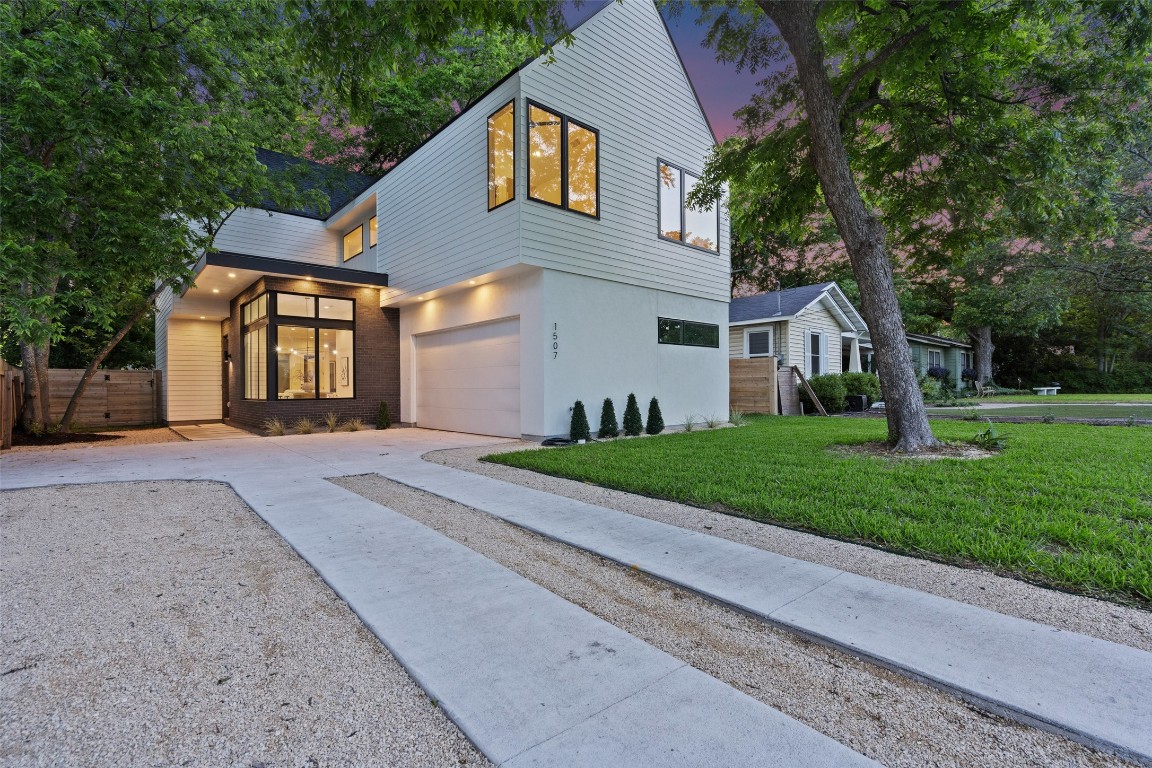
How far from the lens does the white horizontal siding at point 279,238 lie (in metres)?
12.7

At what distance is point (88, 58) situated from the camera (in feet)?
20.0

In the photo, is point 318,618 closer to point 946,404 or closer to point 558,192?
point 558,192

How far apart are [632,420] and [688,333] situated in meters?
2.82

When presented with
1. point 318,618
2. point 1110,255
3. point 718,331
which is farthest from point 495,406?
point 1110,255

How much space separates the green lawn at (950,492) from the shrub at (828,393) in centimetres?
611

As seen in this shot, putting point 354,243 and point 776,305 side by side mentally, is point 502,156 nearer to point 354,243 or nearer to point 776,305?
point 354,243

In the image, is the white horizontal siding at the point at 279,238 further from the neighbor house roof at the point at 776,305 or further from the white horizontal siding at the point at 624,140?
the neighbor house roof at the point at 776,305

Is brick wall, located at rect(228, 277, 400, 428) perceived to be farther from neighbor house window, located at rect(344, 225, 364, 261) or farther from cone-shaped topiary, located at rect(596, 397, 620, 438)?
cone-shaped topiary, located at rect(596, 397, 620, 438)

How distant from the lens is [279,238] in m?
13.3

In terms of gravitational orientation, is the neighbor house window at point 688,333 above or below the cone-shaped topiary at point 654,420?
above

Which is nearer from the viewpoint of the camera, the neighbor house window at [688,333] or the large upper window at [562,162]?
the large upper window at [562,162]

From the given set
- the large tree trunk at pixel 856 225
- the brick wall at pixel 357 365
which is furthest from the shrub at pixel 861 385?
the brick wall at pixel 357 365

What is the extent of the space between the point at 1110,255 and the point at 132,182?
77.2 ft

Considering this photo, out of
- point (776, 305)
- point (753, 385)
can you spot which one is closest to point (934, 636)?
point (753, 385)
